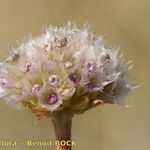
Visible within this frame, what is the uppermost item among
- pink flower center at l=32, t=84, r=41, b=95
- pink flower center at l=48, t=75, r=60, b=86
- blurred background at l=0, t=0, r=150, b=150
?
blurred background at l=0, t=0, r=150, b=150

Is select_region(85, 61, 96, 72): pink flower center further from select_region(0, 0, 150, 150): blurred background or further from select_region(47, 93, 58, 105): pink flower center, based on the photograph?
select_region(0, 0, 150, 150): blurred background

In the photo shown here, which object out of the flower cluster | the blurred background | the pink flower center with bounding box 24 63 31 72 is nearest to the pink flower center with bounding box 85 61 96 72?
the flower cluster

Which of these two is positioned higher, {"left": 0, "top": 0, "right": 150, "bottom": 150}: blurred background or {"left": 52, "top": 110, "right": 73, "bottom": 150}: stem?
{"left": 0, "top": 0, "right": 150, "bottom": 150}: blurred background

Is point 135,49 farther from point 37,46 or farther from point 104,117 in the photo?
point 37,46

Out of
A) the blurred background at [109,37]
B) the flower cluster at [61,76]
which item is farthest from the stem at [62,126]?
the blurred background at [109,37]

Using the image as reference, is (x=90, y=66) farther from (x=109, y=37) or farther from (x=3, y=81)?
(x=109, y=37)
